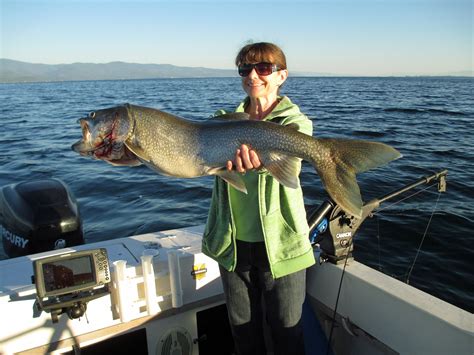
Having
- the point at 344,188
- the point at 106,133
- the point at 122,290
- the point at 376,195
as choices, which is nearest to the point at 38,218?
the point at 122,290

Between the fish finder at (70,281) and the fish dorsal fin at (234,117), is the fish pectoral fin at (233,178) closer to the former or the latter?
the fish dorsal fin at (234,117)

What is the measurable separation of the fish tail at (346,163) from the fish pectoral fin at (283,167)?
0.63 ft

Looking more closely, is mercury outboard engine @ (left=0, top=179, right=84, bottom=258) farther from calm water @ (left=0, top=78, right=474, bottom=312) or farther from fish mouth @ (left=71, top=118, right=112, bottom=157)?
fish mouth @ (left=71, top=118, right=112, bottom=157)

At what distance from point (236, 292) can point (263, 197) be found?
80 cm

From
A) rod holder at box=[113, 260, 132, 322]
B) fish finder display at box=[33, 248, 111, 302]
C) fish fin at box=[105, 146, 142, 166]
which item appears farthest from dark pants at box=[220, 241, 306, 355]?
fish fin at box=[105, 146, 142, 166]

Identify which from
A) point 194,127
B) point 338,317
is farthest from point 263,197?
point 338,317

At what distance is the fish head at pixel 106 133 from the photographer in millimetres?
3246

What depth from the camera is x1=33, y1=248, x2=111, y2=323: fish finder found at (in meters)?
3.00

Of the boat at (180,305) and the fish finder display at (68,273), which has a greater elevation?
the fish finder display at (68,273)

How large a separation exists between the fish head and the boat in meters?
0.80

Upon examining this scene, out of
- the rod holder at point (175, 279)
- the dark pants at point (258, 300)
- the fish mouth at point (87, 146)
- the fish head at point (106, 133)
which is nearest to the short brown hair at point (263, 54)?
the fish head at point (106, 133)

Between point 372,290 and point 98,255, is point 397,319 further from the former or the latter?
point 98,255

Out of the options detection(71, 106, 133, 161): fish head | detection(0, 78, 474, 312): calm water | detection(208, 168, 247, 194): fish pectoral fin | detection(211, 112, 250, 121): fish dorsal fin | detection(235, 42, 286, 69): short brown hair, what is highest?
detection(235, 42, 286, 69): short brown hair

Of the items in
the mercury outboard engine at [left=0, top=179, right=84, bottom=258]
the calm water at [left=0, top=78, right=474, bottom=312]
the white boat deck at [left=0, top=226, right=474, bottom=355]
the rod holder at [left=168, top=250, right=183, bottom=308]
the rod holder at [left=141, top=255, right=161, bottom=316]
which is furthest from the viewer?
the calm water at [left=0, top=78, right=474, bottom=312]
